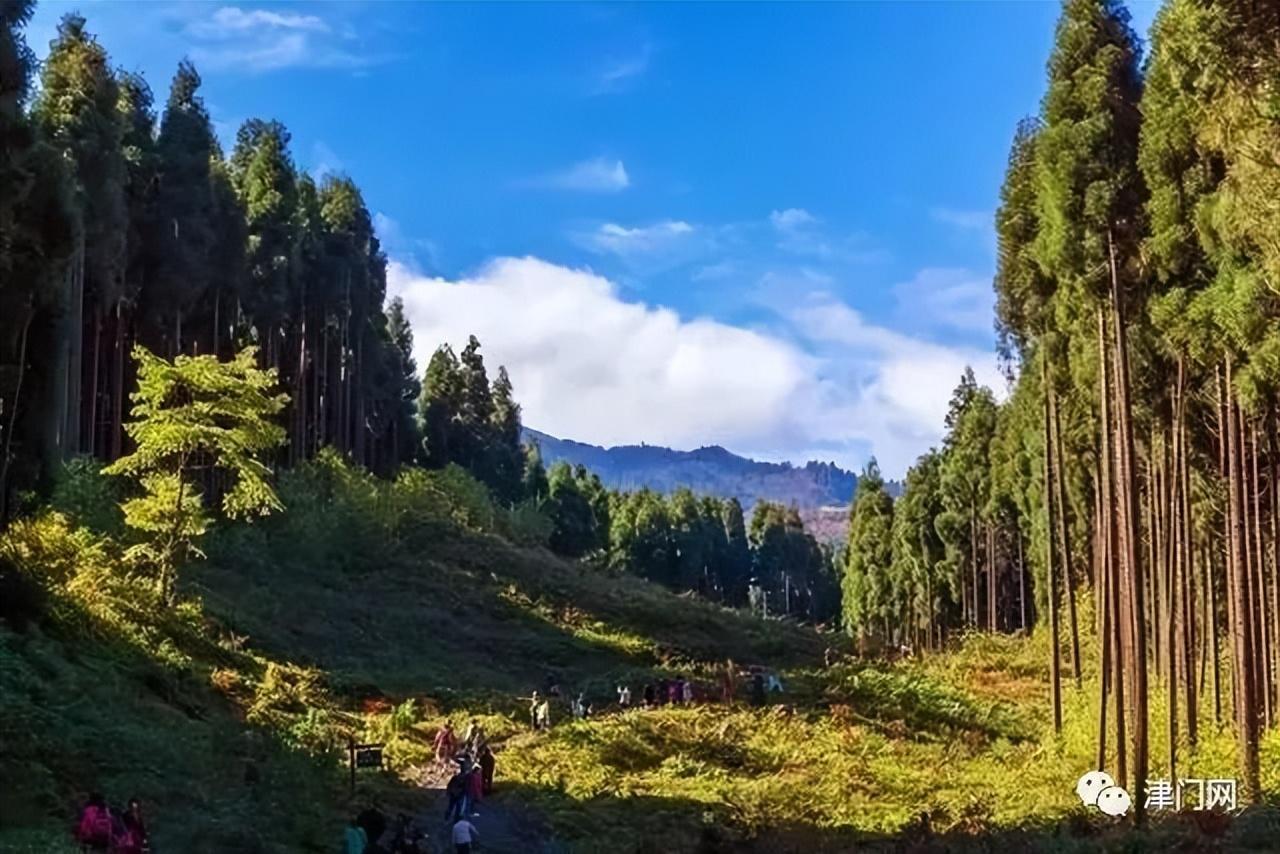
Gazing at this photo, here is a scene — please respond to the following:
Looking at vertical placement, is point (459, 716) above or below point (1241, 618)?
below

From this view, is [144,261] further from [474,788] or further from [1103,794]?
[1103,794]

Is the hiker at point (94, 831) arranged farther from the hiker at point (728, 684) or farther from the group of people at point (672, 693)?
the hiker at point (728, 684)

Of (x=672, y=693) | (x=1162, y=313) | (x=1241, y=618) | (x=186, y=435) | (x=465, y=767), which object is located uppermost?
(x=1162, y=313)

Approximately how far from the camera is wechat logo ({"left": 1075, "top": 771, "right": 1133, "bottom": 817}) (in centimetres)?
2039

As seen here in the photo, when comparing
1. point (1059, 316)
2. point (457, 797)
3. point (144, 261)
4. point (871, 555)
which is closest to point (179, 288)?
point (144, 261)

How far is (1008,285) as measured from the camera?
27.3 m

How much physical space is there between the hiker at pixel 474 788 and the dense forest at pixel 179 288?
7841 mm

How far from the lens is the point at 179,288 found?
1617 inches

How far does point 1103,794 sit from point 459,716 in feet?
48.7

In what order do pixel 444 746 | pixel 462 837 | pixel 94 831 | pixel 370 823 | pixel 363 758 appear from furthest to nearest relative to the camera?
1. pixel 444 746
2. pixel 363 758
3. pixel 462 837
4. pixel 370 823
5. pixel 94 831

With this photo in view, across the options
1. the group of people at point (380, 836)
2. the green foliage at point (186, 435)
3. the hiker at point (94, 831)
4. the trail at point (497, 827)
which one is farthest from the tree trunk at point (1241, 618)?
the green foliage at point (186, 435)

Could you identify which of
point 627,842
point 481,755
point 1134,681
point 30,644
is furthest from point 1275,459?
point 30,644

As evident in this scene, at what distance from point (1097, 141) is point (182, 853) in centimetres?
1728

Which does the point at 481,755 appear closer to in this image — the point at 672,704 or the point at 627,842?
the point at 627,842
